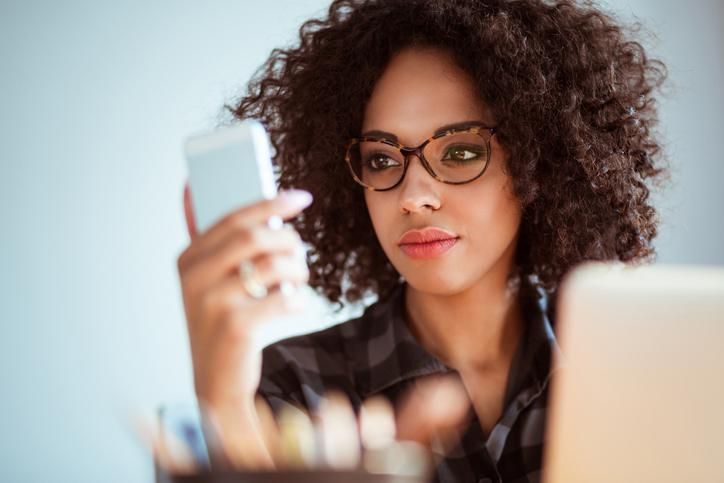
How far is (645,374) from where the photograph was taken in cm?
55

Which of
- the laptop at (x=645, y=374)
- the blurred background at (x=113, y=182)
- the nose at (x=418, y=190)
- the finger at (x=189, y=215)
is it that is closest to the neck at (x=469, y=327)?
the nose at (x=418, y=190)

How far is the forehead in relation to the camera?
120 centimetres

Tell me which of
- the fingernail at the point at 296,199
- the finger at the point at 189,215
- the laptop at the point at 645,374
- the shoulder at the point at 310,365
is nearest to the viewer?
the laptop at the point at 645,374

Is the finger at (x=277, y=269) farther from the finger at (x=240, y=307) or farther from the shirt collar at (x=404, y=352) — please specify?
the shirt collar at (x=404, y=352)

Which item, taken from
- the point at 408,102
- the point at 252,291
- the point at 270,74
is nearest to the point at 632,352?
the point at 252,291

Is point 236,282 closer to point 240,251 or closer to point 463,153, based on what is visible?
point 240,251

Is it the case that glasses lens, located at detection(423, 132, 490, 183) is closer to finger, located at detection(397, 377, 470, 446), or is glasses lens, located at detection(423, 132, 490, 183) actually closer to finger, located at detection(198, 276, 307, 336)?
finger, located at detection(397, 377, 470, 446)

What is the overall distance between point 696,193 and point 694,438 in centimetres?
215

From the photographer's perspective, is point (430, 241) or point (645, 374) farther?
point (430, 241)

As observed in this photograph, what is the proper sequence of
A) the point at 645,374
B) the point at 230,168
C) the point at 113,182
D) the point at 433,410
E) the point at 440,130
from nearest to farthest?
the point at 645,374
the point at 230,168
the point at 440,130
the point at 433,410
the point at 113,182

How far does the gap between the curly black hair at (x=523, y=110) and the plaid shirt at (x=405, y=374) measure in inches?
7.5

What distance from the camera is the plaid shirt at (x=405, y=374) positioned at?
1194 millimetres

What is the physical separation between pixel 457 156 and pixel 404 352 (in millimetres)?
377

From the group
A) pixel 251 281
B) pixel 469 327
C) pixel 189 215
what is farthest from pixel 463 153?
pixel 251 281
